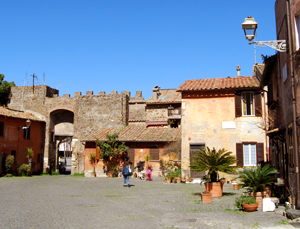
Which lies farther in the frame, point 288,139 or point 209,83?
point 209,83

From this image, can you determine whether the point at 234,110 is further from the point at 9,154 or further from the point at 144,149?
the point at 9,154

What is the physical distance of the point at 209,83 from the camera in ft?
71.2

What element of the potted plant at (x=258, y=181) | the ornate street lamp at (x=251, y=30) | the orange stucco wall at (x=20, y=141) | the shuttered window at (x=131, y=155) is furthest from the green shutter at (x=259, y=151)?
the orange stucco wall at (x=20, y=141)

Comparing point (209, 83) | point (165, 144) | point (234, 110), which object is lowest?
point (165, 144)

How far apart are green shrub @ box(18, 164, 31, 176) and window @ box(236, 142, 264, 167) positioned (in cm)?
2186

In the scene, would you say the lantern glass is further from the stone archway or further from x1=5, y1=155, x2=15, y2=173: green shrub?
the stone archway

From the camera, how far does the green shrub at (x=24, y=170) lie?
105ft

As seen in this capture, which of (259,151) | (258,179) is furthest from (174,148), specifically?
(258,179)

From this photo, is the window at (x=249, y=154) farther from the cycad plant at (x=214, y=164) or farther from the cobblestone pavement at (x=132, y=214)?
the cobblestone pavement at (x=132, y=214)

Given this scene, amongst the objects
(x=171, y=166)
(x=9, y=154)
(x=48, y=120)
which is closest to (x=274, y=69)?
(x=171, y=166)

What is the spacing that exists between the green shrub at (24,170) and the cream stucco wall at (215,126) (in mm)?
18489

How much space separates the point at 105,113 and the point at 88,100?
2665mm

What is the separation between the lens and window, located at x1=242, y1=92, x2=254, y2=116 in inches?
799

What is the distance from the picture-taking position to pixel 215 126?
2047 cm
